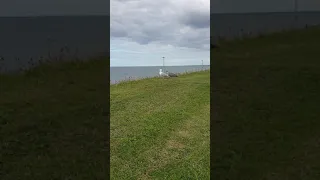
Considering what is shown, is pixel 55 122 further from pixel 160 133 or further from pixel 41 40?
pixel 41 40

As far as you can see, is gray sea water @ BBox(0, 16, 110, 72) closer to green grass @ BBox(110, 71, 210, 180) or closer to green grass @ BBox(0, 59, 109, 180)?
green grass @ BBox(0, 59, 109, 180)

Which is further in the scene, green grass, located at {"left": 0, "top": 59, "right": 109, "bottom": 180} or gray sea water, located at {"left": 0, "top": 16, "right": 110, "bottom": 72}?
gray sea water, located at {"left": 0, "top": 16, "right": 110, "bottom": 72}

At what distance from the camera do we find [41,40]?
513cm

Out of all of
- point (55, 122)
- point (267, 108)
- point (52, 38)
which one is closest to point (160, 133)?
point (55, 122)

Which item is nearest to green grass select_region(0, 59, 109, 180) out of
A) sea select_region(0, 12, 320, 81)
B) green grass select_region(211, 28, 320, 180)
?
sea select_region(0, 12, 320, 81)

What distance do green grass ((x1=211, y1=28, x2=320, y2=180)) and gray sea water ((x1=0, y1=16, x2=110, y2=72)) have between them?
1930mm

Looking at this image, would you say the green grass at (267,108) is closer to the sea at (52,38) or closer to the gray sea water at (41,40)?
the sea at (52,38)

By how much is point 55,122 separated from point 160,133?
1222mm

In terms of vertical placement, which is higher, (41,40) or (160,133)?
(41,40)

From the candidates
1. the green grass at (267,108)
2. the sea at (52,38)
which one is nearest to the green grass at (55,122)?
the sea at (52,38)

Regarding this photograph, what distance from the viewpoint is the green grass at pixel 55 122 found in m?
3.26

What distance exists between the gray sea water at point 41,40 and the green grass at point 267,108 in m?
1.93

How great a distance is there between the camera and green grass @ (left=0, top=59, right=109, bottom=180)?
10.7 feet

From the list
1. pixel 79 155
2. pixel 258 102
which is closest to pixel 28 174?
pixel 79 155
